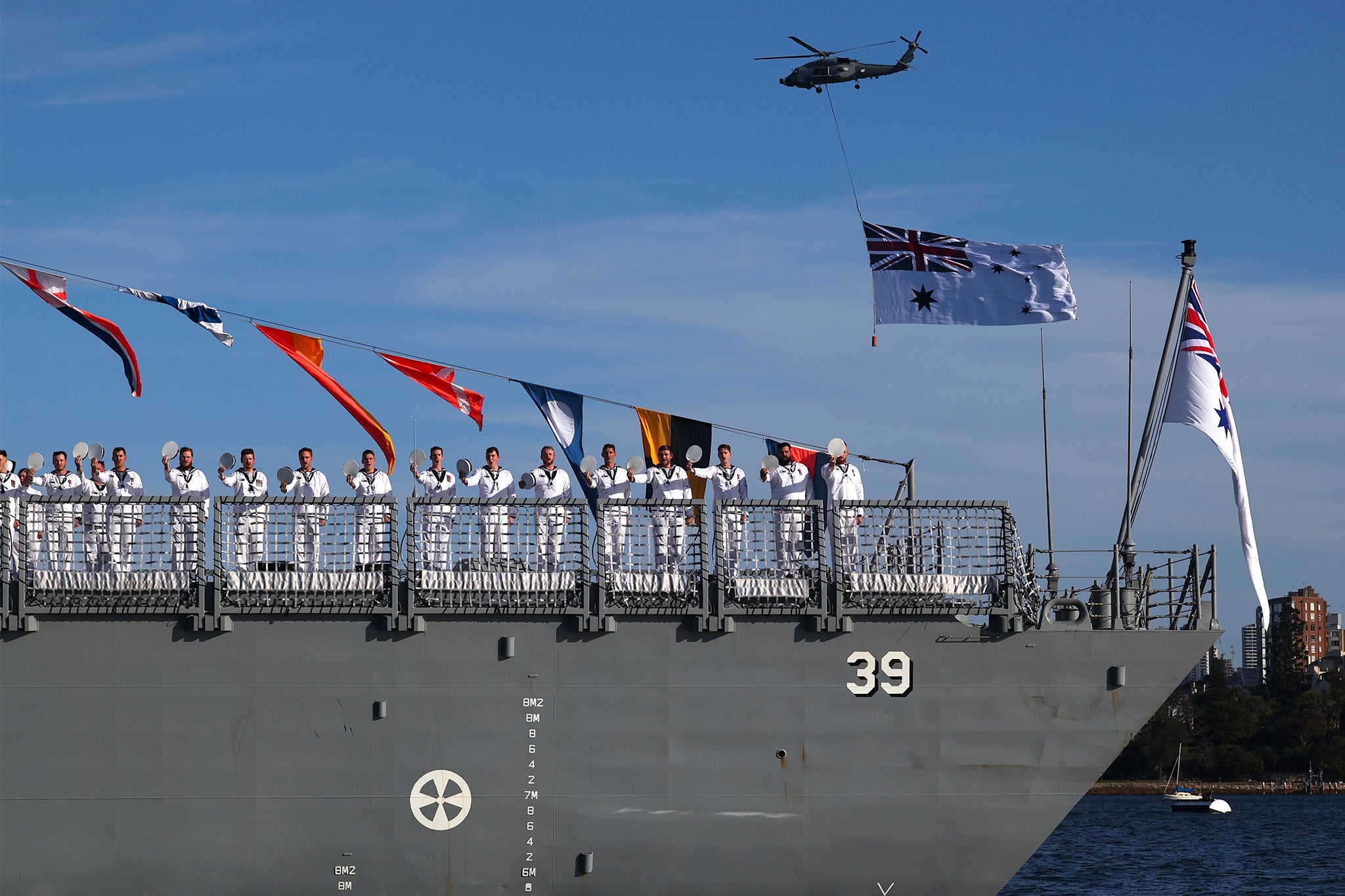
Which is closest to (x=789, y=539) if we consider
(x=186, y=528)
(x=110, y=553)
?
(x=186, y=528)

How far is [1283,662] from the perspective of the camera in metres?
119

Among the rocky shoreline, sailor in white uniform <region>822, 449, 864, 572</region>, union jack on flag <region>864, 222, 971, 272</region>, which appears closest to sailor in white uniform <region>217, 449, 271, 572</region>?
sailor in white uniform <region>822, 449, 864, 572</region>

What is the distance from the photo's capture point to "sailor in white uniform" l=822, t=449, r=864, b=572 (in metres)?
16.0

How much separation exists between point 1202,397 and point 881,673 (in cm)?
566

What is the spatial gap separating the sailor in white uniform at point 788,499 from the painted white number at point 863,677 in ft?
3.87

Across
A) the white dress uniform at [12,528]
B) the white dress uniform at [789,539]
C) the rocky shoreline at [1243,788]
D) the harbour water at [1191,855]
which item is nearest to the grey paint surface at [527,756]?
the white dress uniform at [789,539]

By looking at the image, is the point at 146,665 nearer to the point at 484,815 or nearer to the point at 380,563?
the point at 380,563

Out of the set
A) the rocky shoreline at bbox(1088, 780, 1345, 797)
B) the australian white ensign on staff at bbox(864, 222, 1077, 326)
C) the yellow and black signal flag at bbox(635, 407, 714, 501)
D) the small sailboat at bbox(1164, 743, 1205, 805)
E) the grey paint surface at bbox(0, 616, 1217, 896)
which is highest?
the australian white ensign on staff at bbox(864, 222, 1077, 326)

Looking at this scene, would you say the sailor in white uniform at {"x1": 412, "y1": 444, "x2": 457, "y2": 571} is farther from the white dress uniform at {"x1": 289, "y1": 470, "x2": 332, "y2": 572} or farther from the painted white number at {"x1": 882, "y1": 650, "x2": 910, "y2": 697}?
the painted white number at {"x1": 882, "y1": 650, "x2": 910, "y2": 697}

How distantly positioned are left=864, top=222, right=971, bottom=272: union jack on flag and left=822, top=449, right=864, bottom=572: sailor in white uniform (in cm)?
259

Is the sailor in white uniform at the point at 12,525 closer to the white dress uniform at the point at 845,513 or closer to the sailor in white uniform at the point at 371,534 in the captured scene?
the sailor in white uniform at the point at 371,534

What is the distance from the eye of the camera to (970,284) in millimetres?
17953

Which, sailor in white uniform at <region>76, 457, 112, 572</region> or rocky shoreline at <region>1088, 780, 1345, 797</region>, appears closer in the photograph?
sailor in white uniform at <region>76, 457, 112, 572</region>

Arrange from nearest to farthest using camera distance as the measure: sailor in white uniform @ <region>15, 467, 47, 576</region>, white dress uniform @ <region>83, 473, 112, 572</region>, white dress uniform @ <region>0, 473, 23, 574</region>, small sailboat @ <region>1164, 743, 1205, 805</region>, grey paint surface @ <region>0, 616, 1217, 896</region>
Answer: grey paint surface @ <region>0, 616, 1217, 896</region>
white dress uniform @ <region>0, 473, 23, 574</region>
sailor in white uniform @ <region>15, 467, 47, 576</region>
white dress uniform @ <region>83, 473, 112, 572</region>
small sailboat @ <region>1164, 743, 1205, 805</region>
